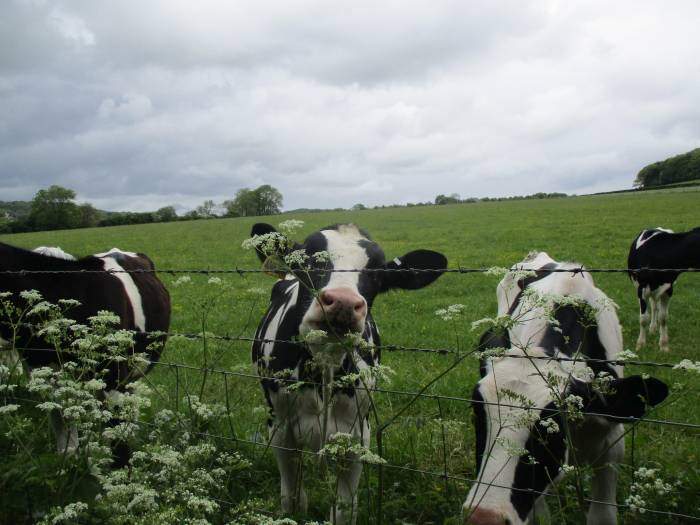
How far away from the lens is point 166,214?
87.6 m

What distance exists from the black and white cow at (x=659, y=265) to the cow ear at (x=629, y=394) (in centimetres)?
725

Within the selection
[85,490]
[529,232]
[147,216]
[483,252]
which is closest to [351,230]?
[85,490]

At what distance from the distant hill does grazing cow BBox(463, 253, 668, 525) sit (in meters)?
105

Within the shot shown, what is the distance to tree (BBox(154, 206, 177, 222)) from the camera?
83500mm

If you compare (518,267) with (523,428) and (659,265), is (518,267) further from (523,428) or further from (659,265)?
(659,265)

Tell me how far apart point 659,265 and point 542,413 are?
31.6ft

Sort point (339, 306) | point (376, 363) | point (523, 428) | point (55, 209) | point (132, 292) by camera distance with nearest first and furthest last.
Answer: point (523, 428) < point (339, 306) < point (376, 363) < point (132, 292) < point (55, 209)

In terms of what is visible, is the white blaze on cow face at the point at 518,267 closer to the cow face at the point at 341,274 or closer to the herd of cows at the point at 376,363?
the herd of cows at the point at 376,363

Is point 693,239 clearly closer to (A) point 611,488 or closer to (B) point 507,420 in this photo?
(A) point 611,488

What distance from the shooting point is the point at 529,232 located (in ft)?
86.6

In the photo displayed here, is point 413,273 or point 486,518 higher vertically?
point 413,273

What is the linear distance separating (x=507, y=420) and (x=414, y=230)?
30127mm

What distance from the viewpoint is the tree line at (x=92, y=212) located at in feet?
283

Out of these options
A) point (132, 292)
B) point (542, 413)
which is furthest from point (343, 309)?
point (132, 292)
